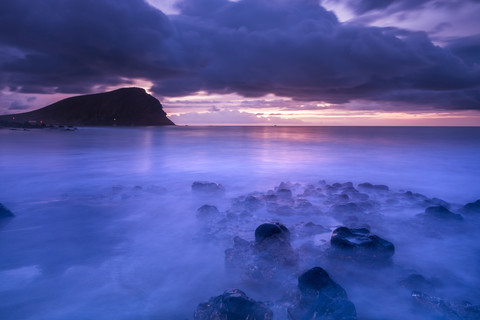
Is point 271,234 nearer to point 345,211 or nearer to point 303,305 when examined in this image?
point 303,305

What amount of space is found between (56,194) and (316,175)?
9.71 m

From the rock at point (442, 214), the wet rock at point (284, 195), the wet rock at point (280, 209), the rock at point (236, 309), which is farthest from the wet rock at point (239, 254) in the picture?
the rock at point (442, 214)

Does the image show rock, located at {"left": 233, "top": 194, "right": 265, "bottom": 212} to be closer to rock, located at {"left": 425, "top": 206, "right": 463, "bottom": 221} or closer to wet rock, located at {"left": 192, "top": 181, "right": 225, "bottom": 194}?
wet rock, located at {"left": 192, "top": 181, "right": 225, "bottom": 194}

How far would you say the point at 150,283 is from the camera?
11.5 ft

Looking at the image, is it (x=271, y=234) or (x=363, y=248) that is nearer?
(x=363, y=248)

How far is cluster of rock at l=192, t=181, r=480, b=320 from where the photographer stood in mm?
2713

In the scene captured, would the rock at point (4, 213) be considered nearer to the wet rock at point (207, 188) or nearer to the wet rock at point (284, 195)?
the wet rock at point (207, 188)

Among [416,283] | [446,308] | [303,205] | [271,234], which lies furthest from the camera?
[303,205]

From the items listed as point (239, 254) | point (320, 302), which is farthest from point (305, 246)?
point (320, 302)

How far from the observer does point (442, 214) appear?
550cm

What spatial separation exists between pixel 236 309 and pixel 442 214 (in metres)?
5.12

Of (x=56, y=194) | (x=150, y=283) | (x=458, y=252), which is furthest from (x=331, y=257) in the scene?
(x=56, y=194)

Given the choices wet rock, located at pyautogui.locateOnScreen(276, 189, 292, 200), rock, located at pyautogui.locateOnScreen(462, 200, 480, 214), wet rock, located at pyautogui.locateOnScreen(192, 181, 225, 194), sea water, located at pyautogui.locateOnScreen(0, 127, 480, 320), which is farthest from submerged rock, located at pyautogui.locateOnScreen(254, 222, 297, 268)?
rock, located at pyautogui.locateOnScreen(462, 200, 480, 214)

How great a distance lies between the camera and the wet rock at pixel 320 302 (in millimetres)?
2684
